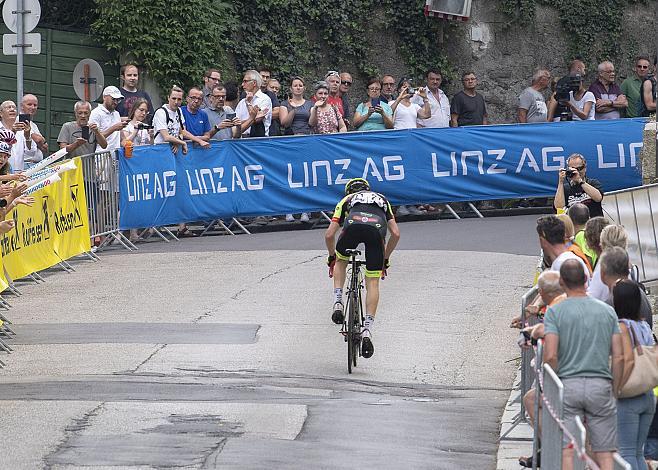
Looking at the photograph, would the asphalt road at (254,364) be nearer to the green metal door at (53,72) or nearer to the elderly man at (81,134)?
the elderly man at (81,134)

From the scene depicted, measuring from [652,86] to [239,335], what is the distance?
14.2 m

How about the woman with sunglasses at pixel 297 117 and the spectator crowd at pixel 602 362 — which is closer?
the spectator crowd at pixel 602 362

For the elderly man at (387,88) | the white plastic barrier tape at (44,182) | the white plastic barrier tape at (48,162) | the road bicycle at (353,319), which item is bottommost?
the road bicycle at (353,319)

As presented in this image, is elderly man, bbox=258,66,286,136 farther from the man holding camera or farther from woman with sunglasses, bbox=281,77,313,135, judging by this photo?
the man holding camera

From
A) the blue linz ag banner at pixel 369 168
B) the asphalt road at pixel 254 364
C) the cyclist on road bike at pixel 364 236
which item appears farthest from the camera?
the blue linz ag banner at pixel 369 168

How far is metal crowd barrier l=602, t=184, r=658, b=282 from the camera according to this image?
1548 centimetres

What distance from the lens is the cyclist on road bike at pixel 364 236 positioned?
1370 cm

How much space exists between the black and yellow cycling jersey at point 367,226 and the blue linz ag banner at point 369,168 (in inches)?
290

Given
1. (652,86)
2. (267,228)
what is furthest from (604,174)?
(267,228)

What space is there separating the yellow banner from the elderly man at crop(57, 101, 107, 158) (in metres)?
1.05

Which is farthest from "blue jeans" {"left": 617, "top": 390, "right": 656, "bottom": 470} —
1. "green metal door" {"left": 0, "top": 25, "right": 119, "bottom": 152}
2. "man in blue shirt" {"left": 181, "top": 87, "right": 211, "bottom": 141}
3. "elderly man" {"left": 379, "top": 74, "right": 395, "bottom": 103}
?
"green metal door" {"left": 0, "top": 25, "right": 119, "bottom": 152}

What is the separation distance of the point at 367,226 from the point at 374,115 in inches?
407

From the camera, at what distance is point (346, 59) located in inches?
1188

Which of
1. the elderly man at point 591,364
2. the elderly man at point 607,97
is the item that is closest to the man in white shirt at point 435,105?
the elderly man at point 607,97
